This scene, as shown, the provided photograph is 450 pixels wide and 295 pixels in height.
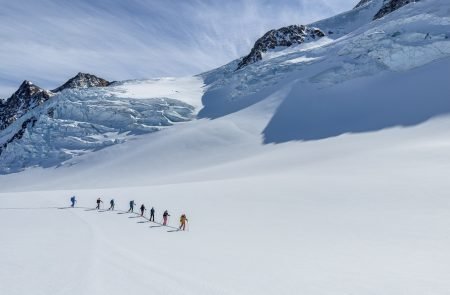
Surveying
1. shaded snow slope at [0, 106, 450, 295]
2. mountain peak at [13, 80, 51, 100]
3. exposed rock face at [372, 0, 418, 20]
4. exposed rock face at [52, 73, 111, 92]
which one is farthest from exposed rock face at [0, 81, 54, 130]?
shaded snow slope at [0, 106, 450, 295]

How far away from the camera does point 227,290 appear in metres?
10.5

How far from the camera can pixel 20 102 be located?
154 meters

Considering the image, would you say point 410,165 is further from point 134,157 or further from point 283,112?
point 134,157

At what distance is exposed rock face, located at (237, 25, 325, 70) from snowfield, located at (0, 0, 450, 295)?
27.5 m

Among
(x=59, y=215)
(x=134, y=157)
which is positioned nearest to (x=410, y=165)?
(x=59, y=215)

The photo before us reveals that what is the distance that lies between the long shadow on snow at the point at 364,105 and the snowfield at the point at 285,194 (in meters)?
0.30

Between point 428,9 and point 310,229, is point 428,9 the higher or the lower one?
the higher one

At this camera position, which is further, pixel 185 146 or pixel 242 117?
pixel 242 117

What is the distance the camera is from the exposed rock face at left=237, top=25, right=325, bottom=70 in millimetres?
107475

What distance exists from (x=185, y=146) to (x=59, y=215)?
140 ft

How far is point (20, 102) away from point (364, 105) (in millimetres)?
133077

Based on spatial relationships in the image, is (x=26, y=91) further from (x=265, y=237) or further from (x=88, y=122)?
(x=265, y=237)

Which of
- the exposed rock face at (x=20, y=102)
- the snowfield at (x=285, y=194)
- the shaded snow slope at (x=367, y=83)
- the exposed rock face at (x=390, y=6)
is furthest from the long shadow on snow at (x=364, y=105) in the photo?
the exposed rock face at (x=20, y=102)

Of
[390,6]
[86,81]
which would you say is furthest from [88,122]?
[390,6]
